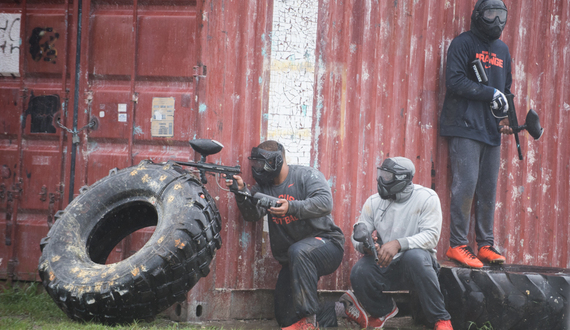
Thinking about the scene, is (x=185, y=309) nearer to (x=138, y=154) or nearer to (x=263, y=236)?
(x=263, y=236)

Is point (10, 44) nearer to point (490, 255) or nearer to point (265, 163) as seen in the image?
point (265, 163)

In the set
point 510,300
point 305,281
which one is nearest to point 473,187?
point 510,300

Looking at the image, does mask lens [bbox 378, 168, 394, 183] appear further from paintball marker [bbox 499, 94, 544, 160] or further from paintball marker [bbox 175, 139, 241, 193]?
paintball marker [bbox 499, 94, 544, 160]

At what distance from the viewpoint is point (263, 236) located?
12.8 ft

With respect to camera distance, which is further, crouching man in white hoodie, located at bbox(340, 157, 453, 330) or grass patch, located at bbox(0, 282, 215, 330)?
crouching man in white hoodie, located at bbox(340, 157, 453, 330)

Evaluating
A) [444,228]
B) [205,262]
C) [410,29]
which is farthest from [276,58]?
[444,228]

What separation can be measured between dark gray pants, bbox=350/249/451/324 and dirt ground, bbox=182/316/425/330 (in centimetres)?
26

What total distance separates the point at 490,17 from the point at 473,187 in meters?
1.70

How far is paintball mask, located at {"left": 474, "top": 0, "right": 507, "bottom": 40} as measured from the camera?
4.04 m

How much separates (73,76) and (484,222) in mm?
4479

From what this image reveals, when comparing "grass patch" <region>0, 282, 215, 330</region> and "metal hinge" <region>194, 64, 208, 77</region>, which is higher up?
"metal hinge" <region>194, 64, 208, 77</region>

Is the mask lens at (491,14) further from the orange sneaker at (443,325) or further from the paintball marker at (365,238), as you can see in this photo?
the orange sneaker at (443,325)

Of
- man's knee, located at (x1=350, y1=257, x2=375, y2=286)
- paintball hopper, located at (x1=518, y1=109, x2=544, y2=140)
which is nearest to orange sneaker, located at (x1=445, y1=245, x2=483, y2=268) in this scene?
man's knee, located at (x1=350, y1=257, x2=375, y2=286)

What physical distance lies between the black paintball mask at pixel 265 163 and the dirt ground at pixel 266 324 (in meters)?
1.31
